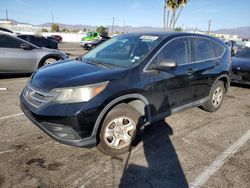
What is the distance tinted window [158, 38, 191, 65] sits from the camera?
4080mm

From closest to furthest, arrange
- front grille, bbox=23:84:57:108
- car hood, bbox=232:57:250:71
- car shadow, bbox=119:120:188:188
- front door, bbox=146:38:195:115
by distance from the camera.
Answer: car shadow, bbox=119:120:188:188 → front grille, bbox=23:84:57:108 → front door, bbox=146:38:195:115 → car hood, bbox=232:57:250:71

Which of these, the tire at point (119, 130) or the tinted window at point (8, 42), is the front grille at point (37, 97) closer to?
the tire at point (119, 130)

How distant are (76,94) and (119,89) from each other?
596 mm

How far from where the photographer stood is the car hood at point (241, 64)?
787 cm

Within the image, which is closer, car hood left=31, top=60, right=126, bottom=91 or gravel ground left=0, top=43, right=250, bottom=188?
gravel ground left=0, top=43, right=250, bottom=188

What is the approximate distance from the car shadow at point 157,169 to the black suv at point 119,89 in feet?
1.23

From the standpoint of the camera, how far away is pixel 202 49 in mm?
4945

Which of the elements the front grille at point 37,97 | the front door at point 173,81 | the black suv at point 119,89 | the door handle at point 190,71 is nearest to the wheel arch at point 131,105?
the black suv at point 119,89

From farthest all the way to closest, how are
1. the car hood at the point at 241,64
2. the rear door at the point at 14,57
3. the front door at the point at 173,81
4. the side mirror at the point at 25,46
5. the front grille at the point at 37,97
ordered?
Result: the side mirror at the point at 25,46, the car hood at the point at 241,64, the rear door at the point at 14,57, the front door at the point at 173,81, the front grille at the point at 37,97

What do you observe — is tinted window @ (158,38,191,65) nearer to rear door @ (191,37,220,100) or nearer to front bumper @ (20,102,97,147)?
rear door @ (191,37,220,100)

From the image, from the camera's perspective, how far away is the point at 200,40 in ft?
16.2

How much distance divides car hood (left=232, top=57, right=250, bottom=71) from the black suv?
3391mm

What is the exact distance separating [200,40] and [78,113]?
314cm

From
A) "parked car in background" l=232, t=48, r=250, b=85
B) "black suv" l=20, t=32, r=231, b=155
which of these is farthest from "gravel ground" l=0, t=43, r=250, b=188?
"parked car in background" l=232, t=48, r=250, b=85
